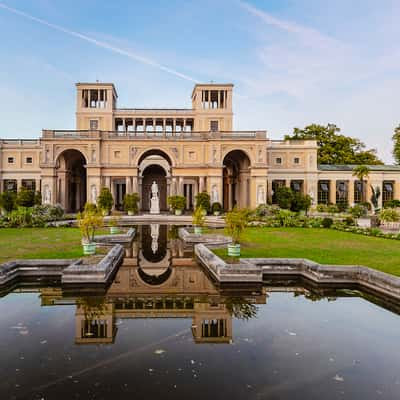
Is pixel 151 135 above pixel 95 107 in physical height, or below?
below

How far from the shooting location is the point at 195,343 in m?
5.46

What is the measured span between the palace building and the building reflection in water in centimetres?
2831

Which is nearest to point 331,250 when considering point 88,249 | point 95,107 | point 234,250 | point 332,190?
point 234,250

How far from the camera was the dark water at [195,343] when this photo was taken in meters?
4.19

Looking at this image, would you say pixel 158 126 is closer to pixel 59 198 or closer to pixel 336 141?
pixel 59 198

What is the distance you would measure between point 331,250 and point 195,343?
8.65 meters

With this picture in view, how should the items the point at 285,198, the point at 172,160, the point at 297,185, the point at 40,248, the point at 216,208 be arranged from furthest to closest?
the point at 297,185 → the point at 172,160 → the point at 285,198 → the point at 216,208 → the point at 40,248

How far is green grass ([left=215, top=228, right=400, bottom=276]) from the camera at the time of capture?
1058 centimetres

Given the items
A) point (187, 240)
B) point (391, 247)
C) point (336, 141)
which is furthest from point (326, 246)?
point (336, 141)

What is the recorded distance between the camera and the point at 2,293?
8047mm

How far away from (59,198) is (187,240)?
86.8ft

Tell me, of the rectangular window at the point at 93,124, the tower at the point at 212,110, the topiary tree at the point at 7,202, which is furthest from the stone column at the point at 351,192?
the topiary tree at the point at 7,202

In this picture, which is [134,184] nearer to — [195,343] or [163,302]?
[163,302]

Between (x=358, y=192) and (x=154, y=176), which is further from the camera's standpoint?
(x=154, y=176)
